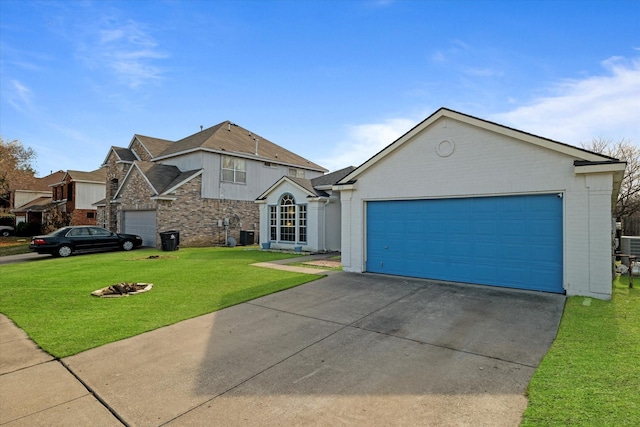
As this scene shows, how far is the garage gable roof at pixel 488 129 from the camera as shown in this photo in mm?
7625

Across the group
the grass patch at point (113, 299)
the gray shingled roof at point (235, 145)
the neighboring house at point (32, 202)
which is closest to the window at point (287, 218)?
the grass patch at point (113, 299)

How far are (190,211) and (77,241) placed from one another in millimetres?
6307

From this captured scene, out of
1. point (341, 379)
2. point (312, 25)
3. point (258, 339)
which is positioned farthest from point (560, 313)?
point (312, 25)

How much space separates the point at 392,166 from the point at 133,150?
85.7 feet

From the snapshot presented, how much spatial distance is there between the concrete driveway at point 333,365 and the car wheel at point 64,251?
14.9m

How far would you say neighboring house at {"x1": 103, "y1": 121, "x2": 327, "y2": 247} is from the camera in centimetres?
2155

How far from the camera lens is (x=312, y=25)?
1179cm

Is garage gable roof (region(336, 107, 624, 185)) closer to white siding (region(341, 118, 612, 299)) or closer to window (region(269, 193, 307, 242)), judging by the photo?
white siding (region(341, 118, 612, 299))

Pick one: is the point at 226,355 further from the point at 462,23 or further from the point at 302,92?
the point at 302,92

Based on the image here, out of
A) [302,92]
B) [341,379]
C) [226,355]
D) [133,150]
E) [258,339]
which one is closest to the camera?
[341,379]

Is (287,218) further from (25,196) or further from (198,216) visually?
(25,196)

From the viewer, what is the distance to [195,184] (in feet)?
72.8

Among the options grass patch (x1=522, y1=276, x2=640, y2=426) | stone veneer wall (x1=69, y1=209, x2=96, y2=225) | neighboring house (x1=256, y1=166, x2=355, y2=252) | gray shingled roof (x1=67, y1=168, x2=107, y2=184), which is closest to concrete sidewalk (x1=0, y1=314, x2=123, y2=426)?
grass patch (x1=522, y1=276, x2=640, y2=426)

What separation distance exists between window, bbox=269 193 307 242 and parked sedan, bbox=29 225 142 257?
8.63 metres
